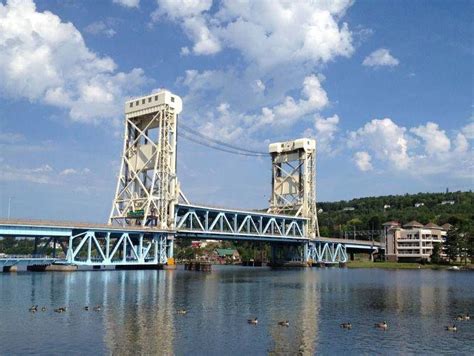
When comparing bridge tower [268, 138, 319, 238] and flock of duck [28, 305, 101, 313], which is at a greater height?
bridge tower [268, 138, 319, 238]

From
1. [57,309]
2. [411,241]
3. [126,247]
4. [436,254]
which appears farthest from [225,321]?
[411,241]

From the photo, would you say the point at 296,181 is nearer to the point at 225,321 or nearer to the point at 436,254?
the point at 436,254

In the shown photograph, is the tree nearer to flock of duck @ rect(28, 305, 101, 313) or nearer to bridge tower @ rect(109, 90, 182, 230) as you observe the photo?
bridge tower @ rect(109, 90, 182, 230)

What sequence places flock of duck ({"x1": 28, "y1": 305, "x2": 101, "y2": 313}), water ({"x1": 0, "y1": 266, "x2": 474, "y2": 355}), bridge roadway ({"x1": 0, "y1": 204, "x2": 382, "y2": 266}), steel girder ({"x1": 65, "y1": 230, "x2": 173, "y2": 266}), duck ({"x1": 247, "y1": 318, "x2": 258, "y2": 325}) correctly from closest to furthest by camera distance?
water ({"x1": 0, "y1": 266, "x2": 474, "y2": 355}) < duck ({"x1": 247, "y1": 318, "x2": 258, "y2": 325}) < flock of duck ({"x1": 28, "y1": 305, "x2": 101, "y2": 313}) < bridge roadway ({"x1": 0, "y1": 204, "x2": 382, "y2": 266}) < steel girder ({"x1": 65, "y1": 230, "x2": 173, "y2": 266})

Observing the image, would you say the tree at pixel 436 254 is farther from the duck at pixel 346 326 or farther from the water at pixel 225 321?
the duck at pixel 346 326

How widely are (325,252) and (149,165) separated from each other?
6821 cm

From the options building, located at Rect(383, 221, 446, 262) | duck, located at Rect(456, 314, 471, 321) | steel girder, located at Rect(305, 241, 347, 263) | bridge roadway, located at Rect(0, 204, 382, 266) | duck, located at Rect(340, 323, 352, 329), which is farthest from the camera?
building, located at Rect(383, 221, 446, 262)

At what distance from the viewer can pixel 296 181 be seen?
147 m

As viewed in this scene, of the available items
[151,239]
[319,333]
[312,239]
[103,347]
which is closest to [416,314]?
[319,333]

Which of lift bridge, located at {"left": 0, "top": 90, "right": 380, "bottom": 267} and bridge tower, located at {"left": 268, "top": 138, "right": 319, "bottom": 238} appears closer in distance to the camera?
lift bridge, located at {"left": 0, "top": 90, "right": 380, "bottom": 267}

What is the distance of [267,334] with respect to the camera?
33188mm

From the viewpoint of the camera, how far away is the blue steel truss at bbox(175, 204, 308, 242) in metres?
110

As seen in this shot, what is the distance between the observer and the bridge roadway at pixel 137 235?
3265 inches

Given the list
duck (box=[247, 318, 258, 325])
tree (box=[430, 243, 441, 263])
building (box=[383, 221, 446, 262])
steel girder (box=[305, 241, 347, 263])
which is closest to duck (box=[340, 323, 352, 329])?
duck (box=[247, 318, 258, 325])
